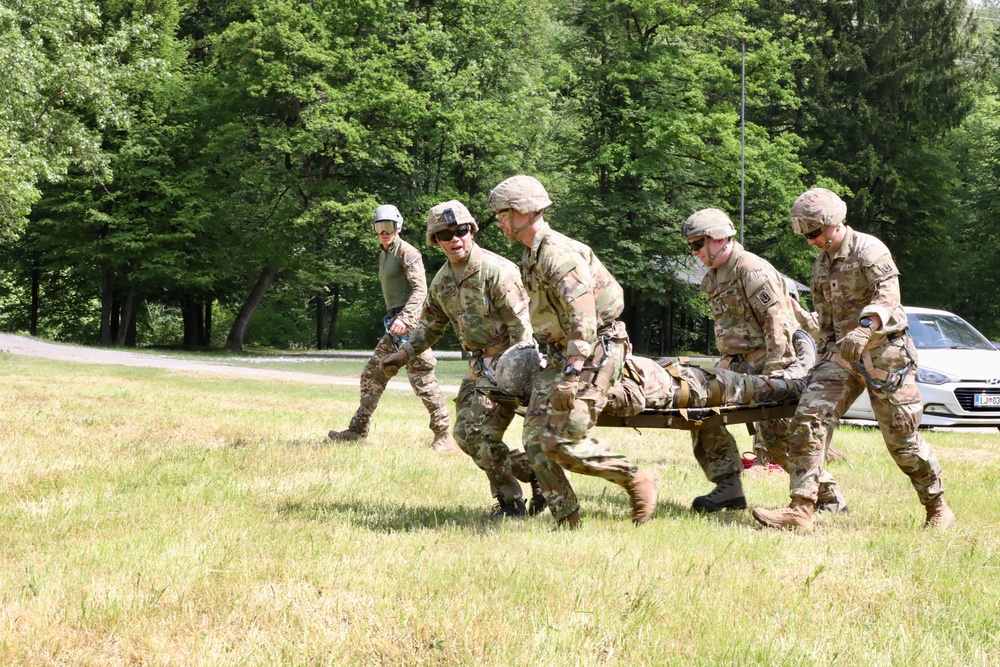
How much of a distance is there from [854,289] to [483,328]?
246 cm

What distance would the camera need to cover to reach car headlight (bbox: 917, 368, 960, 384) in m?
14.6

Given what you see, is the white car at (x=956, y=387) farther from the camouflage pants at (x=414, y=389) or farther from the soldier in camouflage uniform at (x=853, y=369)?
the soldier in camouflage uniform at (x=853, y=369)

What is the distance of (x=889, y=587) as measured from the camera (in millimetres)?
5254

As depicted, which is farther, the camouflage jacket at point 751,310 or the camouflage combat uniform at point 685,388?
the camouflage jacket at point 751,310

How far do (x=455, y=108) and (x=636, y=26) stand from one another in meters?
7.67

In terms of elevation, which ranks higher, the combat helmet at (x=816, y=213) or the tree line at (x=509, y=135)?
the tree line at (x=509, y=135)

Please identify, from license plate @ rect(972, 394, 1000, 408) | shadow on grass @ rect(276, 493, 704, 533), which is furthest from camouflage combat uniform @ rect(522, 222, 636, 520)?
license plate @ rect(972, 394, 1000, 408)

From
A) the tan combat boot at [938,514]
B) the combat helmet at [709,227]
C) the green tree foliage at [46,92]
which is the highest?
the green tree foliage at [46,92]

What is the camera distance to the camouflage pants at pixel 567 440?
6238 mm

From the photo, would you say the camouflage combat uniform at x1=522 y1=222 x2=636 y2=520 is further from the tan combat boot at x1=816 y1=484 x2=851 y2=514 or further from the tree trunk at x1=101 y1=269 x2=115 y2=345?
the tree trunk at x1=101 y1=269 x2=115 y2=345

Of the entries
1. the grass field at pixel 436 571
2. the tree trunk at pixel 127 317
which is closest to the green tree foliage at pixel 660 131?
the tree trunk at pixel 127 317

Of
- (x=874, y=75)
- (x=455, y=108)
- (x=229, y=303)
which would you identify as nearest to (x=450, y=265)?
(x=455, y=108)

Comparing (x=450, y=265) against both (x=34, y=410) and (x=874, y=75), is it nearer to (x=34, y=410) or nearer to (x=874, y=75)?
(x=34, y=410)

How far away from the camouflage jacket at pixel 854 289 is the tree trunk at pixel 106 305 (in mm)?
38977
